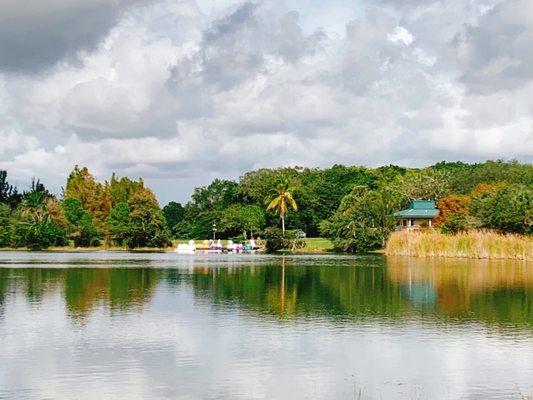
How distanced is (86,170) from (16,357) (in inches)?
4116

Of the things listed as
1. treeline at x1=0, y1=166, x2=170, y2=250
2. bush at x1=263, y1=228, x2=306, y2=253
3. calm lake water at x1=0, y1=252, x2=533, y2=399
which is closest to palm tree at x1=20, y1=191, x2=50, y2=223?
treeline at x1=0, y1=166, x2=170, y2=250

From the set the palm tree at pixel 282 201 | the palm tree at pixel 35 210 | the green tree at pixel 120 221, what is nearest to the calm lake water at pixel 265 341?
the palm tree at pixel 282 201

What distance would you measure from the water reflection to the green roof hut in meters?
40.8

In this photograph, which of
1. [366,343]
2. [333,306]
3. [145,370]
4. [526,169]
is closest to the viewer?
[145,370]

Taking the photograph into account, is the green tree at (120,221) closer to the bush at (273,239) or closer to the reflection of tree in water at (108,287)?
the bush at (273,239)

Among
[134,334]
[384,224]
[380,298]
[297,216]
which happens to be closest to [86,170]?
[297,216]

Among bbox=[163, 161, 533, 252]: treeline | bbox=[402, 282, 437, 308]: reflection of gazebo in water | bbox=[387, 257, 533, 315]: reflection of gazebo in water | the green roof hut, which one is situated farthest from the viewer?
the green roof hut

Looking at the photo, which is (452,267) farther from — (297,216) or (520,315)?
(297,216)

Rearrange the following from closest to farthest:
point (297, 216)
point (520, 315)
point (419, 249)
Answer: point (520, 315) → point (419, 249) → point (297, 216)

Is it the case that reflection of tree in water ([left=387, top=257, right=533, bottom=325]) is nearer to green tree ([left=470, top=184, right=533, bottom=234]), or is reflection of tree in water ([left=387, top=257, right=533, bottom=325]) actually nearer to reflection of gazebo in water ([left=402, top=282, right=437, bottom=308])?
reflection of gazebo in water ([left=402, top=282, right=437, bottom=308])

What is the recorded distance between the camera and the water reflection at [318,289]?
28375mm

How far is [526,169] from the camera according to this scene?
104m

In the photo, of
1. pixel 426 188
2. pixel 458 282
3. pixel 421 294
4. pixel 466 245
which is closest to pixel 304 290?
pixel 421 294

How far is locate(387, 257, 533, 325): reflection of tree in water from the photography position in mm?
27750
